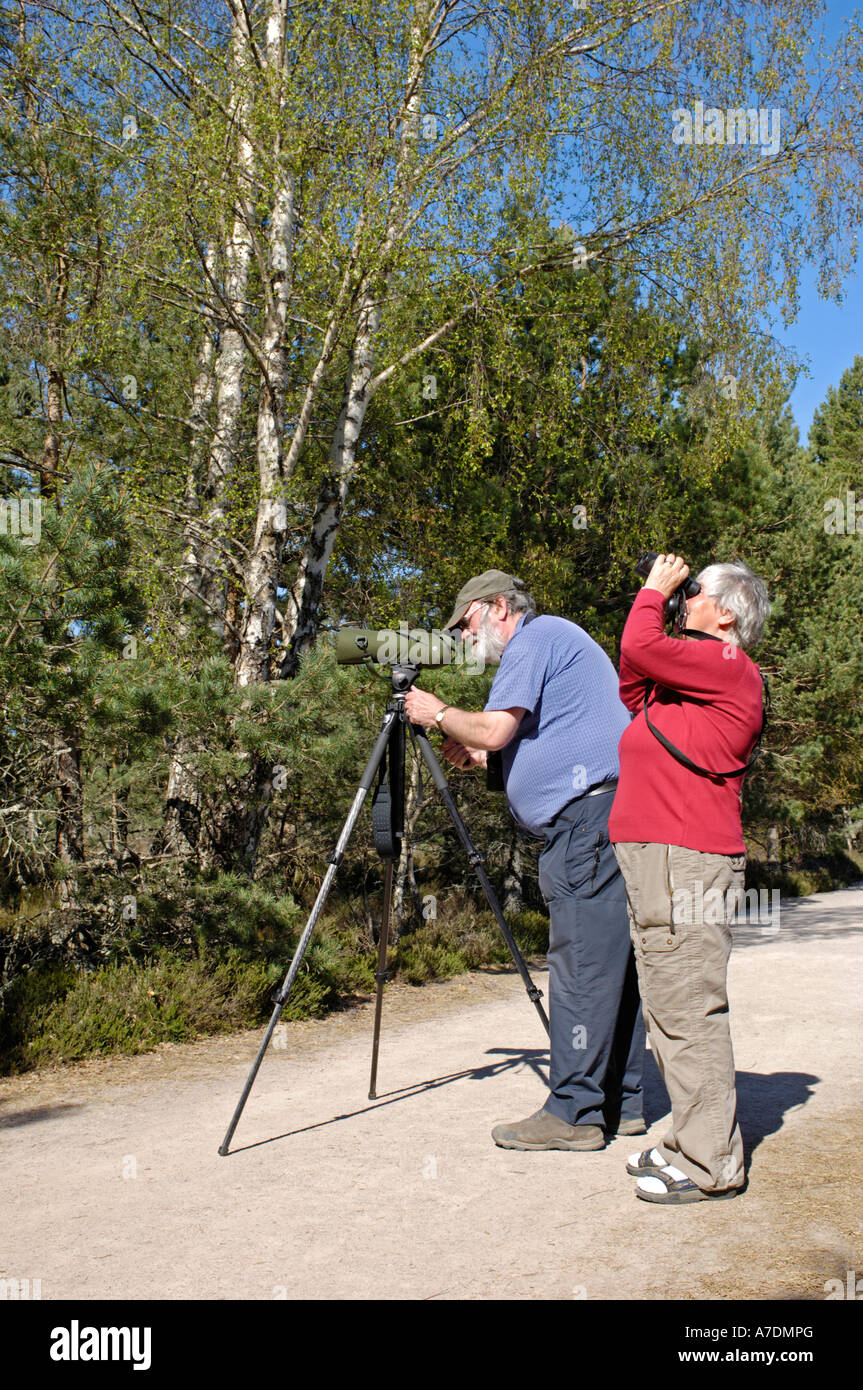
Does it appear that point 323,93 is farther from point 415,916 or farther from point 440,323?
point 415,916

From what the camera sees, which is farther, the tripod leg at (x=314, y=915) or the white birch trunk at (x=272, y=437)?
the white birch trunk at (x=272, y=437)

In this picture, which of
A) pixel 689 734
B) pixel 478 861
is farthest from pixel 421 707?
pixel 689 734

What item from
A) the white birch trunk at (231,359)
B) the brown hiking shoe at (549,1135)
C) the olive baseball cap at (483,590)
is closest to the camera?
the brown hiking shoe at (549,1135)

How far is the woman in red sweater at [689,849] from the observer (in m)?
3.34

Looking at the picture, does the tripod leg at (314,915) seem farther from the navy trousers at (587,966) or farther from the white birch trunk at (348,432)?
the white birch trunk at (348,432)

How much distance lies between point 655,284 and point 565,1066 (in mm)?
8699

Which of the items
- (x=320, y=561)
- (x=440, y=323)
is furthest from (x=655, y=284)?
(x=320, y=561)

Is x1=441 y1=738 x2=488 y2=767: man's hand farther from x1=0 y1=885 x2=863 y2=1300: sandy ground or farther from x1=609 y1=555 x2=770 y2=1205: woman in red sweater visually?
x1=0 y1=885 x2=863 y2=1300: sandy ground

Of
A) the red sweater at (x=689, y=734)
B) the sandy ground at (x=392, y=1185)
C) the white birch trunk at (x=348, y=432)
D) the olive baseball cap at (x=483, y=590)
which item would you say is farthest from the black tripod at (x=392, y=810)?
the white birch trunk at (x=348, y=432)

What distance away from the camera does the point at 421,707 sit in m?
4.13

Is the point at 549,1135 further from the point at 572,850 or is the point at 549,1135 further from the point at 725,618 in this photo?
the point at 725,618

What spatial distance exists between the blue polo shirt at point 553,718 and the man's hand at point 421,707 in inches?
9.0

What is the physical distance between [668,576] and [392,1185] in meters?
2.25

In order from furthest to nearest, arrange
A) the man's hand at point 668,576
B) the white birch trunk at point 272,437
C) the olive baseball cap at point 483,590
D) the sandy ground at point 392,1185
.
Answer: the white birch trunk at point 272,437
the olive baseball cap at point 483,590
the man's hand at point 668,576
the sandy ground at point 392,1185
